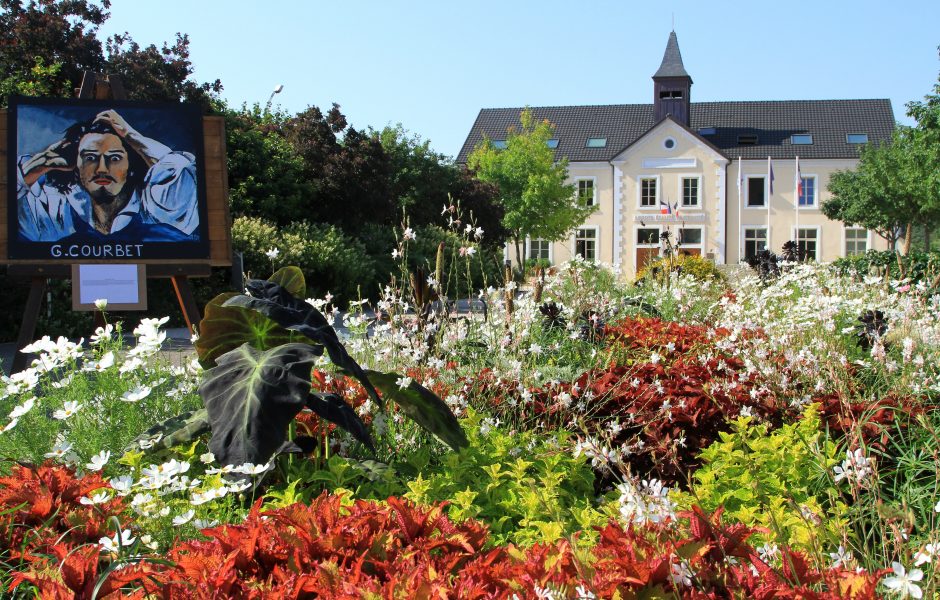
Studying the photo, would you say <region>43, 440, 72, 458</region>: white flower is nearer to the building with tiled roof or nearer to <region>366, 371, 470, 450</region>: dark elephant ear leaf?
<region>366, 371, 470, 450</region>: dark elephant ear leaf

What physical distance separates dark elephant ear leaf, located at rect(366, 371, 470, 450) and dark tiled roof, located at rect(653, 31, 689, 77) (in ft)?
137

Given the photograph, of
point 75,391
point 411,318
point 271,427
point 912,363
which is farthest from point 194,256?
point 912,363

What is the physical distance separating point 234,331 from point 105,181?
3.57 meters

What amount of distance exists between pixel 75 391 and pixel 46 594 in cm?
157

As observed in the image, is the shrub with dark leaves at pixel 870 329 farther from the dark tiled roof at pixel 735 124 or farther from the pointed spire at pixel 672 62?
the pointed spire at pixel 672 62

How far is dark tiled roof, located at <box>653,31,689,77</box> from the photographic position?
1626 inches

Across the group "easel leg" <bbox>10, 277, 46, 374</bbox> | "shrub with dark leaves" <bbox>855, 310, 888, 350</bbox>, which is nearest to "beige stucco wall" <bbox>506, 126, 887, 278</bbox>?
"easel leg" <bbox>10, 277, 46, 374</bbox>

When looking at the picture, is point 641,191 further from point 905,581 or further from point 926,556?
point 905,581

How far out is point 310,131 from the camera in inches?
749

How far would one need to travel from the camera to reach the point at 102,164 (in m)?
5.85

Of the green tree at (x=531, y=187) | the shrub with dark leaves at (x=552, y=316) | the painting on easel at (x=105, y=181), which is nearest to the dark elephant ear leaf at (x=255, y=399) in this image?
the shrub with dark leaves at (x=552, y=316)

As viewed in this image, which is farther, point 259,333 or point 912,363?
point 912,363

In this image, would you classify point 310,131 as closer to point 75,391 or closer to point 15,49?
point 15,49

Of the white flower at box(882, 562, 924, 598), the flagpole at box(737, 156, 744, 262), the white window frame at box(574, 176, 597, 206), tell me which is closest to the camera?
the white flower at box(882, 562, 924, 598)
